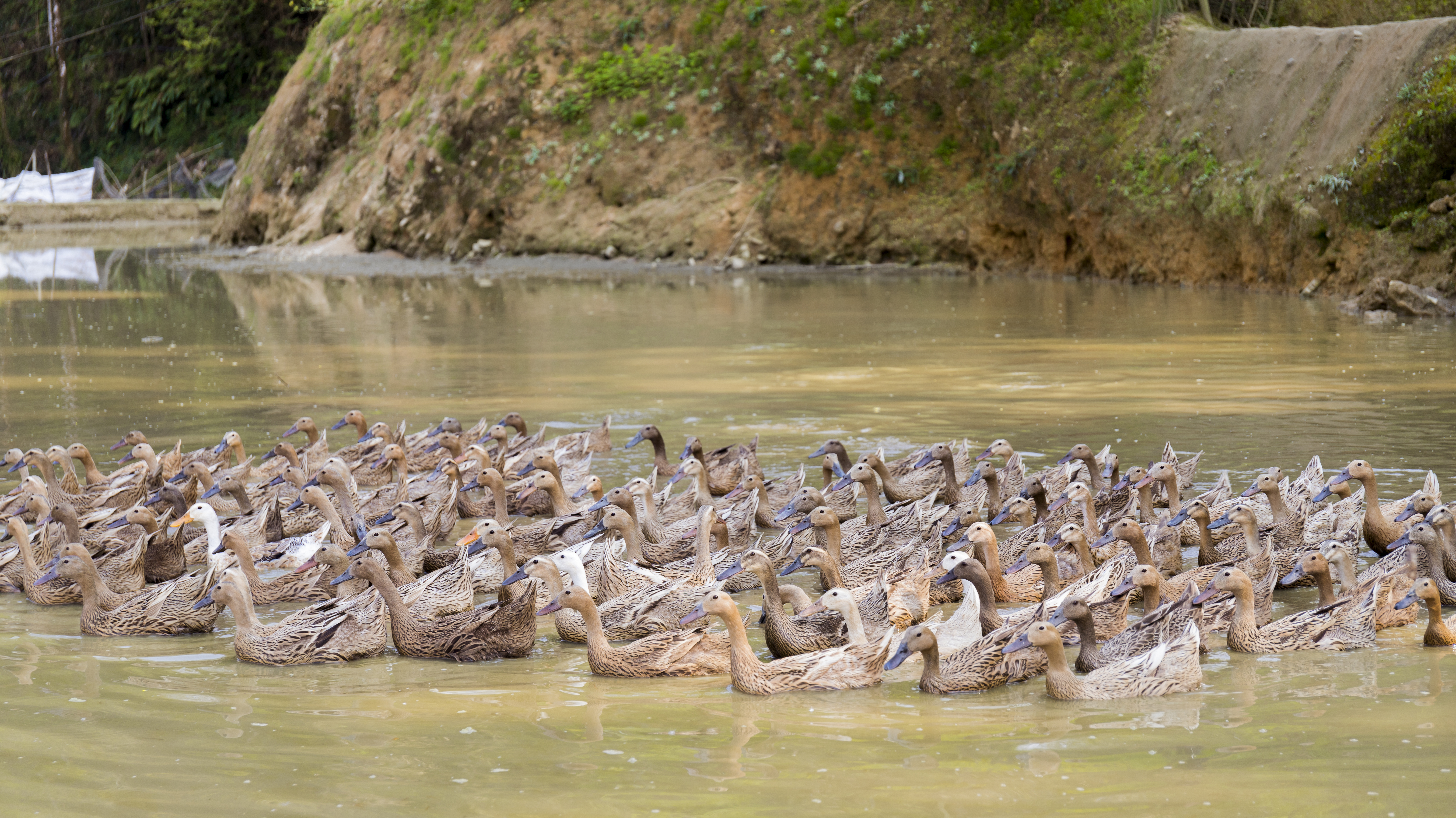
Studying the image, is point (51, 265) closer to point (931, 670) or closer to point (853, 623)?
point (853, 623)

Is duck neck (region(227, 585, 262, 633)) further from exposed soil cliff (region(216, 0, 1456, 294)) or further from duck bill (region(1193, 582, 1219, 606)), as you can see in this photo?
exposed soil cliff (region(216, 0, 1456, 294))

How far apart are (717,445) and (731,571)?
5.54 metres

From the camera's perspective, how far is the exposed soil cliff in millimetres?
26562

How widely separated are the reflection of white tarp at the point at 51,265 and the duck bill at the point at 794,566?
32.4 metres

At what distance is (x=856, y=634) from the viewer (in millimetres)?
8734

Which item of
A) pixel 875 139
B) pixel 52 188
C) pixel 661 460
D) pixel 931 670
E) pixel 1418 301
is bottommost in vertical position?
pixel 931 670

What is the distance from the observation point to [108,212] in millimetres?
66188

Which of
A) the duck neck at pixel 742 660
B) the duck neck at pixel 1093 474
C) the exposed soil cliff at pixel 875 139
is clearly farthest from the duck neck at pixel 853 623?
the exposed soil cliff at pixel 875 139

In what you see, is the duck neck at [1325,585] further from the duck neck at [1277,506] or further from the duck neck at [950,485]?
the duck neck at [950,485]

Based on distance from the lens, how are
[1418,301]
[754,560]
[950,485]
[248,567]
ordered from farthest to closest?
[1418,301] < [950,485] < [248,567] < [754,560]

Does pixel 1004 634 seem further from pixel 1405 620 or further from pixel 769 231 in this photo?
pixel 769 231

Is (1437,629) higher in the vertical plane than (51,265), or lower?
lower

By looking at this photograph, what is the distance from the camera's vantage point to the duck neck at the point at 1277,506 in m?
11.0

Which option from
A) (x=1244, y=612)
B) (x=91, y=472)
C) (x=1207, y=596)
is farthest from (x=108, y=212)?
(x=1244, y=612)
